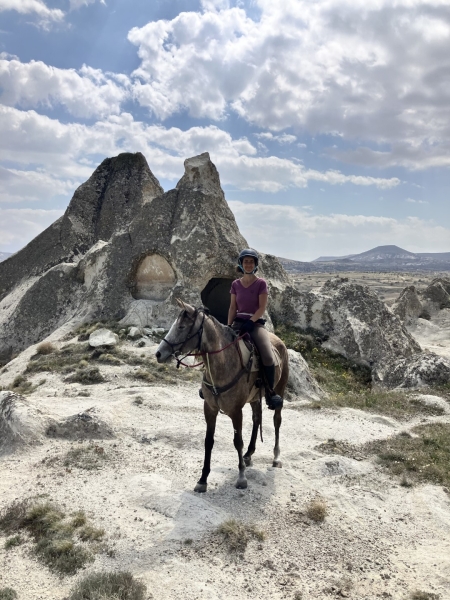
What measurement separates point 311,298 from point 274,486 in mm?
13909

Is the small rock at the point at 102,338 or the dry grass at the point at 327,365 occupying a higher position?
the small rock at the point at 102,338

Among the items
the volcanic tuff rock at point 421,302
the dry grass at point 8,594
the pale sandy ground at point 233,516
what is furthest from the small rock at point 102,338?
the volcanic tuff rock at point 421,302

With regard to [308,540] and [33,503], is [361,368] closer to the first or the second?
[308,540]

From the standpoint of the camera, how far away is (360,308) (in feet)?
65.7

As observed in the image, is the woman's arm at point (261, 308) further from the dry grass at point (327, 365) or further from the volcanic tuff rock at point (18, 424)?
the dry grass at point (327, 365)

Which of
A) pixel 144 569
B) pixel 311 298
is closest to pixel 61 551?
pixel 144 569

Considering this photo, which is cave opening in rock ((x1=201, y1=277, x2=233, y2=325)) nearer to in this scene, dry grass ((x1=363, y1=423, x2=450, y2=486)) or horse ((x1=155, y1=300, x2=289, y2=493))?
dry grass ((x1=363, y1=423, x2=450, y2=486))

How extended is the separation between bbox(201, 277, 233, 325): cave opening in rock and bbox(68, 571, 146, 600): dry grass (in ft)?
57.2

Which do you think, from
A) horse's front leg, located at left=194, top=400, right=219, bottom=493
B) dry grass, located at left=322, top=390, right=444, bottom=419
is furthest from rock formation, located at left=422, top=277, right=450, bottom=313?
horse's front leg, located at left=194, top=400, right=219, bottom=493

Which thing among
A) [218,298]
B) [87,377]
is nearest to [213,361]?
[87,377]

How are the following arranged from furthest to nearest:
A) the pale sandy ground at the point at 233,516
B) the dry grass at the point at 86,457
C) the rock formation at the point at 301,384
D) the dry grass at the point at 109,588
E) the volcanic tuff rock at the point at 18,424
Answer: the rock formation at the point at 301,384
the volcanic tuff rock at the point at 18,424
the dry grass at the point at 86,457
the pale sandy ground at the point at 233,516
the dry grass at the point at 109,588

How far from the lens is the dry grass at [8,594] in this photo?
192 inches

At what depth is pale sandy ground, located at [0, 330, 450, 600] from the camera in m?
5.27

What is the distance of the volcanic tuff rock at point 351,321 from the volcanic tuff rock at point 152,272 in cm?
137
